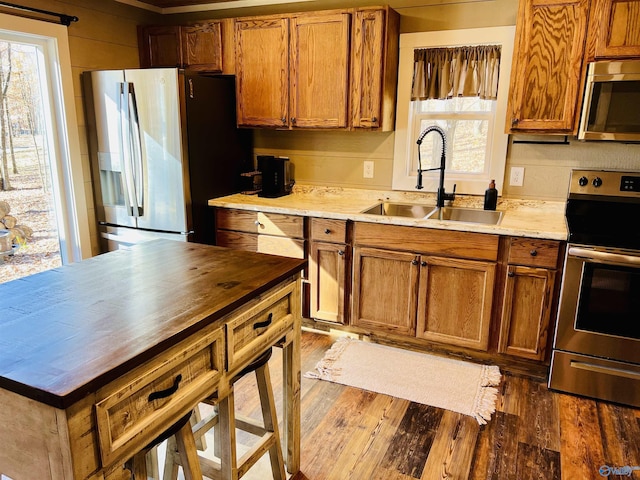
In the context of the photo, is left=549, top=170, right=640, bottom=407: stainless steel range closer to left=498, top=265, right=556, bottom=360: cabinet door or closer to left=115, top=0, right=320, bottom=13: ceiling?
left=498, top=265, right=556, bottom=360: cabinet door

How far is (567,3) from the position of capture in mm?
2482

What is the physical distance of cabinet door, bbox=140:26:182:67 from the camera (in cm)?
350

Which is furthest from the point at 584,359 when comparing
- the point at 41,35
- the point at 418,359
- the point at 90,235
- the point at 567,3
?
the point at 41,35

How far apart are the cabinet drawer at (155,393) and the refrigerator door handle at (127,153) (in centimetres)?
219

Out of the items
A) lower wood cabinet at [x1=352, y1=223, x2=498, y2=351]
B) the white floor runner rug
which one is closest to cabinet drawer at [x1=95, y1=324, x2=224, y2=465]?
the white floor runner rug

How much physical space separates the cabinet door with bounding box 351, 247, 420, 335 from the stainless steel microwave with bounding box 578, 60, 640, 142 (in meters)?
1.19

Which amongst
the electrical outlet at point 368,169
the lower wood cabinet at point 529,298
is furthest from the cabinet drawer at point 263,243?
the lower wood cabinet at point 529,298

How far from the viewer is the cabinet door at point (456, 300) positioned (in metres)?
2.72

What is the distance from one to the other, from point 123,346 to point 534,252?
7.12 ft

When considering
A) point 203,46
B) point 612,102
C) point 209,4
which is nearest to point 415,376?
point 612,102

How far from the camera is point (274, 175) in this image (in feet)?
11.3

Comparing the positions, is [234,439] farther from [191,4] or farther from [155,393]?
[191,4]

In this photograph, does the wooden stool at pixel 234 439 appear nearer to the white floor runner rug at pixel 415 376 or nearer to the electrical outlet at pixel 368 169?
the white floor runner rug at pixel 415 376

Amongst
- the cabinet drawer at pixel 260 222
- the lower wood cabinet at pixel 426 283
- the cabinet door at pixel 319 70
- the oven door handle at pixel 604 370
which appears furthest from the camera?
the cabinet drawer at pixel 260 222
